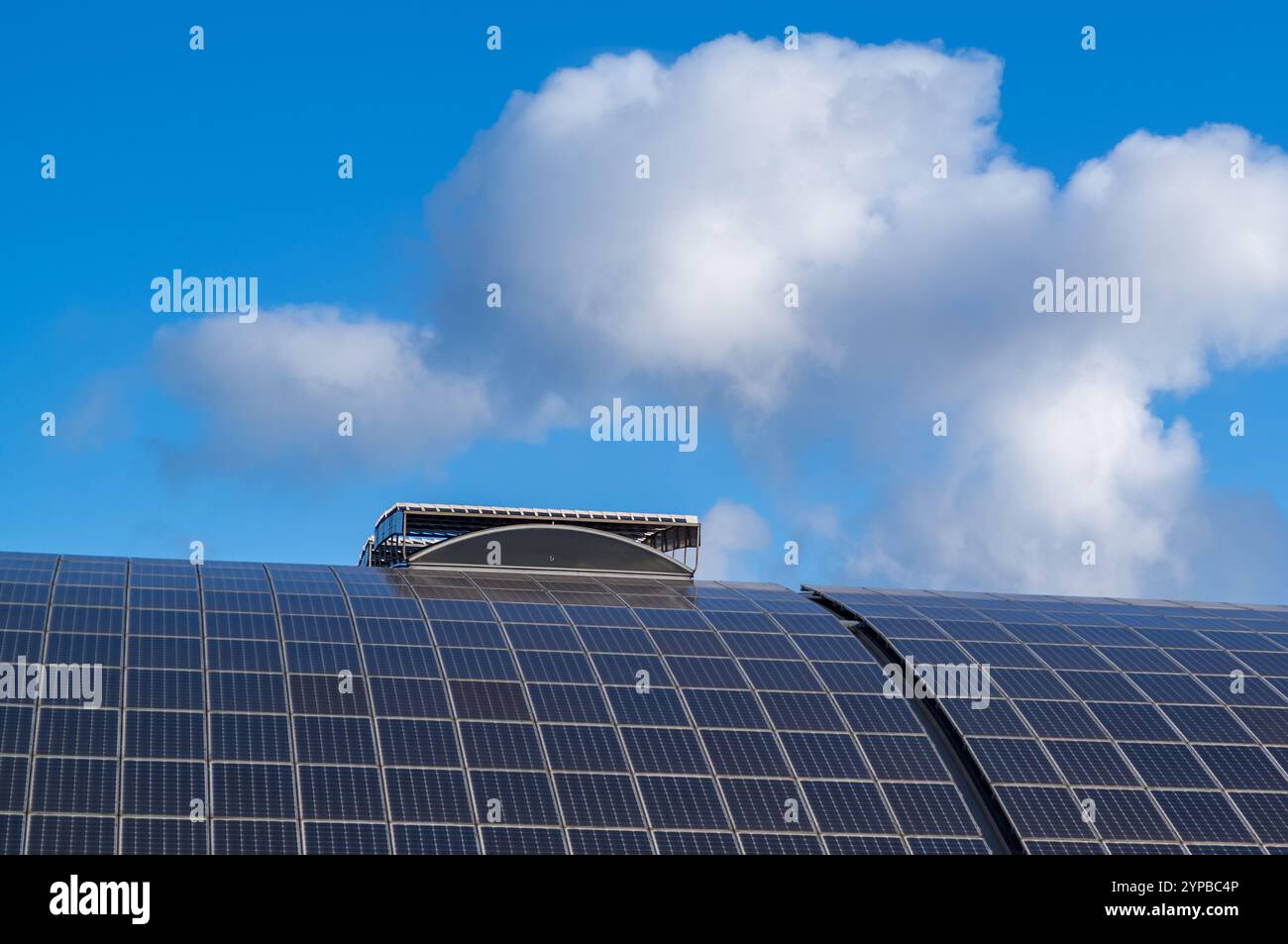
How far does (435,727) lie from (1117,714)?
23.8m

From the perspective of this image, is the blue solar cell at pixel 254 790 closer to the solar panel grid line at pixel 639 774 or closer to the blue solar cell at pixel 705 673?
the solar panel grid line at pixel 639 774

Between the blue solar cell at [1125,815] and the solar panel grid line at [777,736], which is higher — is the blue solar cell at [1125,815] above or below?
below

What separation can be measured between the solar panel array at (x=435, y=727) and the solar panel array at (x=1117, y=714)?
2.69 meters

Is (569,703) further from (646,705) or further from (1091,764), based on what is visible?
(1091,764)

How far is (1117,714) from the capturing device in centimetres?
5206

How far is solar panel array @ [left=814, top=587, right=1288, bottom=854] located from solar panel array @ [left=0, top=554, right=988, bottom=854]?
2.69m

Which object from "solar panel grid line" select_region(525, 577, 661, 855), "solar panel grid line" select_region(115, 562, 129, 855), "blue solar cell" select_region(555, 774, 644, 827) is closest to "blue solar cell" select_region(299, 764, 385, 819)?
"solar panel grid line" select_region(115, 562, 129, 855)

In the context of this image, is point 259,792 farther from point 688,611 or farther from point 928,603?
point 928,603

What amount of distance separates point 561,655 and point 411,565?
1464 centimetres

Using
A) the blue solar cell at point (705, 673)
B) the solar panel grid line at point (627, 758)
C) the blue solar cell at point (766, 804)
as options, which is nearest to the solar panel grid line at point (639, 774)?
the solar panel grid line at point (627, 758)

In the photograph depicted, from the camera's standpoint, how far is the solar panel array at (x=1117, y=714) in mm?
46406
